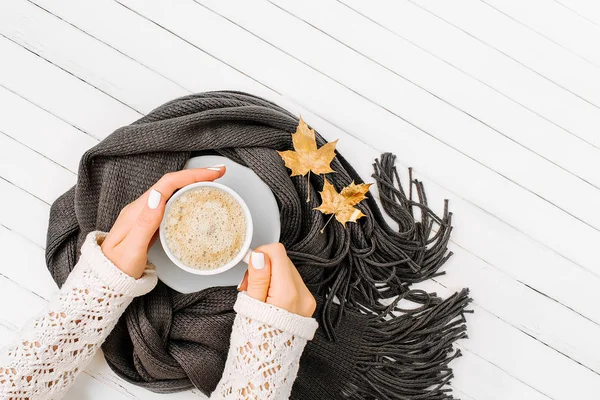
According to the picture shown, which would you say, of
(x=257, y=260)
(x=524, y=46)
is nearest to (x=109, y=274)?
(x=257, y=260)

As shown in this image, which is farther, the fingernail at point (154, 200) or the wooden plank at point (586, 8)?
the wooden plank at point (586, 8)

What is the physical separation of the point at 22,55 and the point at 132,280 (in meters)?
0.54

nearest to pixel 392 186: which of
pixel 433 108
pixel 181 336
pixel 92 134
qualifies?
pixel 433 108

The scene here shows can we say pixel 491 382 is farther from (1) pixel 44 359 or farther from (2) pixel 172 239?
(1) pixel 44 359

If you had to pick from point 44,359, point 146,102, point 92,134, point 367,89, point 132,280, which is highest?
point 367,89

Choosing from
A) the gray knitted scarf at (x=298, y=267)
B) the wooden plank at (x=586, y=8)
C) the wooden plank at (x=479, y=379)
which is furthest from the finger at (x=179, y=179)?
the wooden plank at (x=586, y=8)

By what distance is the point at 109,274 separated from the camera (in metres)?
0.87

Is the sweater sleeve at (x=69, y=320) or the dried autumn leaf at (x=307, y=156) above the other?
the dried autumn leaf at (x=307, y=156)

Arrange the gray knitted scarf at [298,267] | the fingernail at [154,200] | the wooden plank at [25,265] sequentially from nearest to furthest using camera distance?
the fingernail at [154,200] → the gray knitted scarf at [298,267] → the wooden plank at [25,265]

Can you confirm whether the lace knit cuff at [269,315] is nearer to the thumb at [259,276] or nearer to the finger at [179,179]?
the thumb at [259,276]

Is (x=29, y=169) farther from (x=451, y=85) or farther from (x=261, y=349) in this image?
(x=451, y=85)

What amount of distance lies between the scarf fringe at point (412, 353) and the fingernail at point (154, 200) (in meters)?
0.48

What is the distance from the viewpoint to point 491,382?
1107 mm

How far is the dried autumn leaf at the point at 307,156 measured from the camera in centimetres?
101
